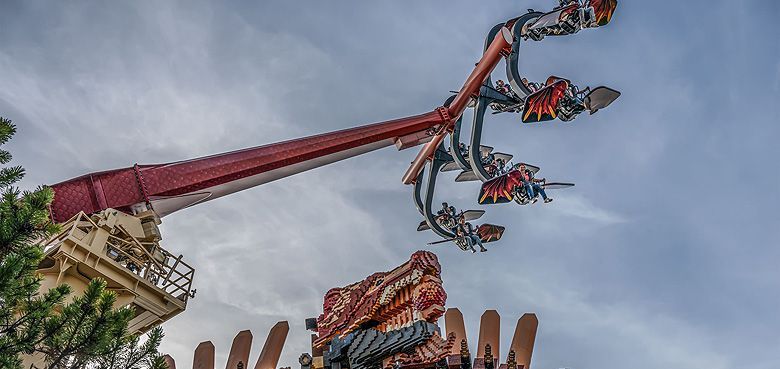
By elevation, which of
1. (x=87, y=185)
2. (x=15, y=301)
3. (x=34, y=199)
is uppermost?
(x=87, y=185)

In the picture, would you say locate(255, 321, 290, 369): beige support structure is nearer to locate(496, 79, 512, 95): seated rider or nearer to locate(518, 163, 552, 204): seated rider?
locate(518, 163, 552, 204): seated rider

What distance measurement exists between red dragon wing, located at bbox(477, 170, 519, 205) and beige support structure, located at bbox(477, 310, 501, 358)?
5.06m

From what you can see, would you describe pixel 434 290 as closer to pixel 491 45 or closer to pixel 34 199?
pixel 34 199

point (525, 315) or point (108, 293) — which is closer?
point (108, 293)

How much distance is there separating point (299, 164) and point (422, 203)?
5.80 meters

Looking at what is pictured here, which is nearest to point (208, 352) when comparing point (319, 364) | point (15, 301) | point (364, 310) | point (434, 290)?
point (319, 364)

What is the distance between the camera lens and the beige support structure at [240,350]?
458 inches

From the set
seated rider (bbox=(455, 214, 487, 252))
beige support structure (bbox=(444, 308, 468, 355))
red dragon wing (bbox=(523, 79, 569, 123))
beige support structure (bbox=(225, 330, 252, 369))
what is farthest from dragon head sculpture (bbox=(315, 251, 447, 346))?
seated rider (bbox=(455, 214, 487, 252))

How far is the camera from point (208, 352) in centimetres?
1192

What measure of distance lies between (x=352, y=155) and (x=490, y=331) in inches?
239

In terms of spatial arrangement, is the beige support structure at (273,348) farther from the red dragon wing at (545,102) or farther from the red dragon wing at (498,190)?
the red dragon wing at (545,102)

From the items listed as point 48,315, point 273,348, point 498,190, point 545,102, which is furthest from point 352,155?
point 48,315

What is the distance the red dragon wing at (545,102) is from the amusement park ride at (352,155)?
0.09ft

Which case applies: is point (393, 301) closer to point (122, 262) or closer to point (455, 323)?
point (455, 323)
